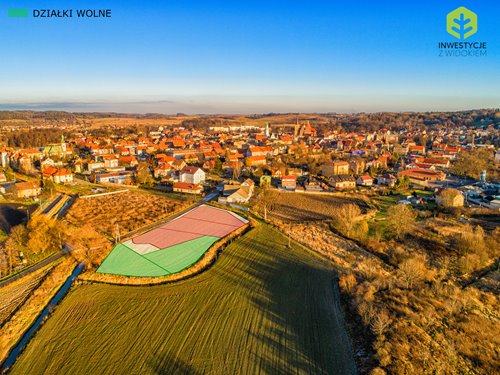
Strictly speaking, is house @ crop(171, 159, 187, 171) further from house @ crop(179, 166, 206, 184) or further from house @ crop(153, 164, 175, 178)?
house @ crop(179, 166, 206, 184)

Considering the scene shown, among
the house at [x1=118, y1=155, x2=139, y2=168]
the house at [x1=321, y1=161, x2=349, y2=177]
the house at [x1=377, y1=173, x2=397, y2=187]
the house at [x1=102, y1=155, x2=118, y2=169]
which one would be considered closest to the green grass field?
the house at [x1=377, y1=173, x2=397, y2=187]

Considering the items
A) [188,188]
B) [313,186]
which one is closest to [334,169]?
[313,186]

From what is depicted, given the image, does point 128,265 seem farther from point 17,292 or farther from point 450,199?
point 450,199

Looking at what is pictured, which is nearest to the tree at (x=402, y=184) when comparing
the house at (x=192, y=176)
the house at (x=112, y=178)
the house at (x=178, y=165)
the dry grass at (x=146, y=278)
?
the house at (x=192, y=176)

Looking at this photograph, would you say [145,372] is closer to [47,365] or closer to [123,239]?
[47,365]

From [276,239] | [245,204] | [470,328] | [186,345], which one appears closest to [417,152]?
[245,204]
